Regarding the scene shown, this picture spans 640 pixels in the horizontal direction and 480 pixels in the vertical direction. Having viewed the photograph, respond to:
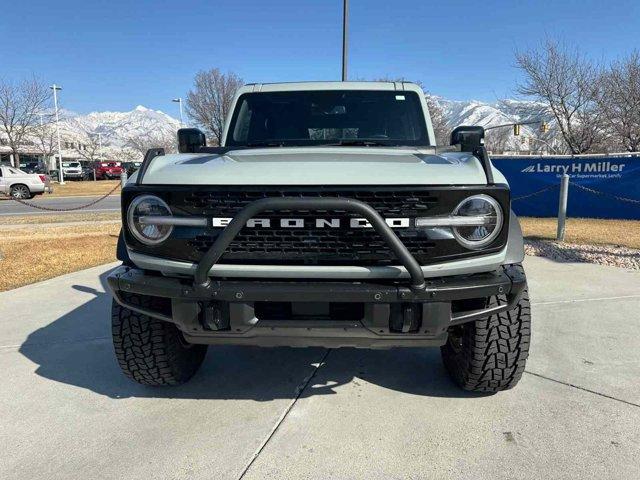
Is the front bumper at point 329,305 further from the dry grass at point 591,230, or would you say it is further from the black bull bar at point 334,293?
the dry grass at point 591,230

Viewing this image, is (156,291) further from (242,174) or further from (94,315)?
(94,315)

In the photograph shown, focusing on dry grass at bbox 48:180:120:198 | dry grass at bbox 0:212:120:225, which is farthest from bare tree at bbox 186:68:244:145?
dry grass at bbox 0:212:120:225

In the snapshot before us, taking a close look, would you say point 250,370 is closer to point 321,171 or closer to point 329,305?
point 329,305

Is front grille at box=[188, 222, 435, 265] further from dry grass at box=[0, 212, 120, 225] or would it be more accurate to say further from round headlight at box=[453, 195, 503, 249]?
dry grass at box=[0, 212, 120, 225]

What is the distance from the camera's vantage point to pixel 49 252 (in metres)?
7.88

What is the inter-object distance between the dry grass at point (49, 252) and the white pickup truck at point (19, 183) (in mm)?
13762

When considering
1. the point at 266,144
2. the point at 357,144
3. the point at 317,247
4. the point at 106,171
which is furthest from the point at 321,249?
the point at 106,171

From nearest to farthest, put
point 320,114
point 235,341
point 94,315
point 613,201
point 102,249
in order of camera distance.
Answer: point 235,341
point 320,114
point 94,315
point 102,249
point 613,201

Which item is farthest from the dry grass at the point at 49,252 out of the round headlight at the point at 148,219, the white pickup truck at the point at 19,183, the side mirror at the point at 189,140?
the white pickup truck at the point at 19,183

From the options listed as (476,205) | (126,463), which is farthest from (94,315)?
(476,205)

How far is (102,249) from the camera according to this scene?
→ 8180 millimetres

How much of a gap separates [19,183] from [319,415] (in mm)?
24739

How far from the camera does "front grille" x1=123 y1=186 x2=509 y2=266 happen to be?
87.0 inches

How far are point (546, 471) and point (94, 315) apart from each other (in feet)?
12.8
